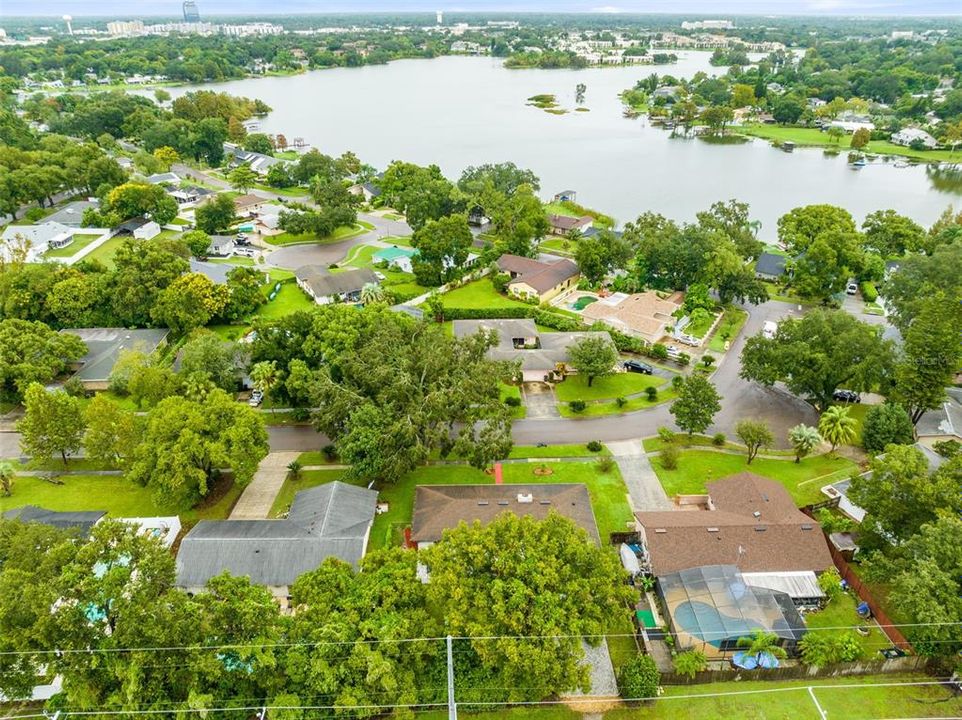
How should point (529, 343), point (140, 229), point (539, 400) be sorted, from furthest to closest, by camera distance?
point (140, 229) → point (529, 343) → point (539, 400)

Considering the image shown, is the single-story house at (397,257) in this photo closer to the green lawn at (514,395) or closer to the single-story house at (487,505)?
the green lawn at (514,395)

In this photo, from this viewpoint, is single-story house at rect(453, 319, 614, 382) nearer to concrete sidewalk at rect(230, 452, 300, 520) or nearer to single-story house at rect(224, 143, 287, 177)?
concrete sidewalk at rect(230, 452, 300, 520)

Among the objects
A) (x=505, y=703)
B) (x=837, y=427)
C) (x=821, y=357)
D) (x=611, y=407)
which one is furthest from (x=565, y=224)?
(x=505, y=703)

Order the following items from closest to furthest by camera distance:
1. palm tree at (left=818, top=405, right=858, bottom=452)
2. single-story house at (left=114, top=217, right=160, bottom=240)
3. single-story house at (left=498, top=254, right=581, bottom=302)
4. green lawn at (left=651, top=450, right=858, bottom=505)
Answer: green lawn at (left=651, top=450, right=858, bottom=505), palm tree at (left=818, top=405, right=858, bottom=452), single-story house at (left=498, top=254, right=581, bottom=302), single-story house at (left=114, top=217, right=160, bottom=240)

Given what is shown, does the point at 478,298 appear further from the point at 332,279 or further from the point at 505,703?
the point at 505,703

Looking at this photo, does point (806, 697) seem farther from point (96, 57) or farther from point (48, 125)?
point (96, 57)

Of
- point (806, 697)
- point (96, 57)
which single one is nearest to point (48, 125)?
point (96, 57)

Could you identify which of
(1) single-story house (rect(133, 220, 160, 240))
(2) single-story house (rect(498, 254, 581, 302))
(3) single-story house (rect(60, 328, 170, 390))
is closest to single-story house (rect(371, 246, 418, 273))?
(2) single-story house (rect(498, 254, 581, 302))
